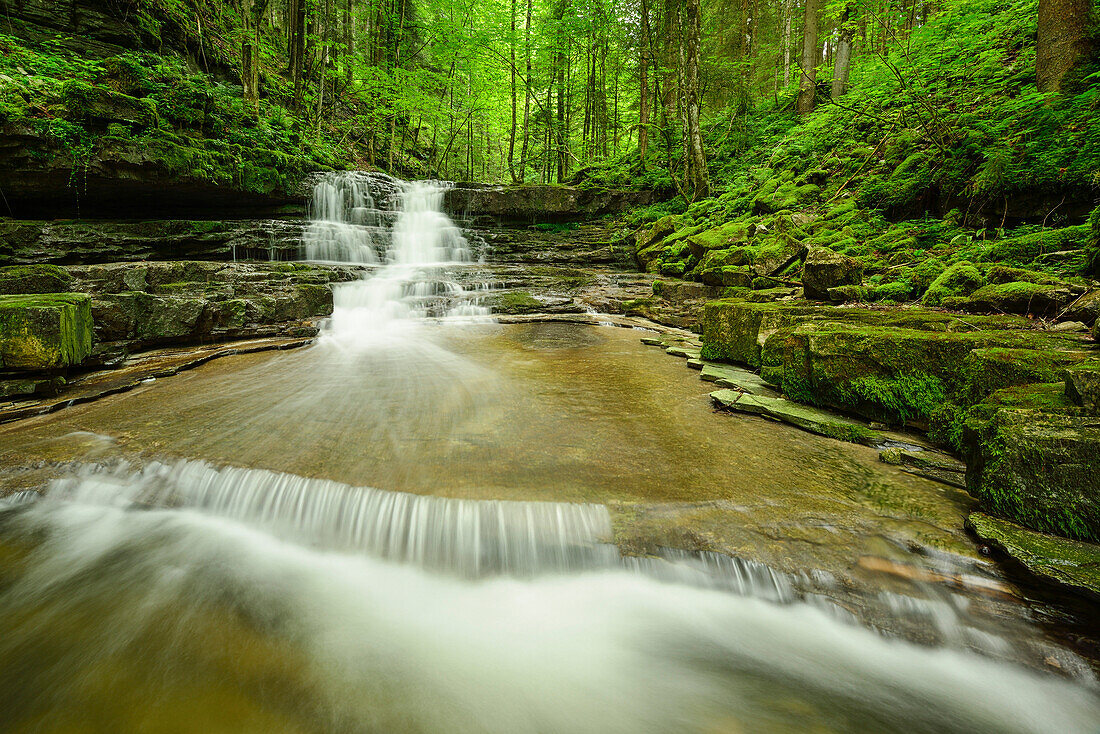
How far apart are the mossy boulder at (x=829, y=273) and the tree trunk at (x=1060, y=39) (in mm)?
3882

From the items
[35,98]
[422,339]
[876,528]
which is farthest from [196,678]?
[35,98]

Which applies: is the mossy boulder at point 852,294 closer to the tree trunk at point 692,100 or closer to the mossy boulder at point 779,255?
the mossy boulder at point 779,255

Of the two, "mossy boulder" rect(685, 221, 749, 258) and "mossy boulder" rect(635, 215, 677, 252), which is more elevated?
"mossy boulder" rect(635, 215, 677, 252)

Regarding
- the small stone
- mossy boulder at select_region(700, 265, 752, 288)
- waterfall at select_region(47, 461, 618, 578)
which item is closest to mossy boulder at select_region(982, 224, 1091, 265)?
mossy boulder at select_region(700, 265, 752, 288)

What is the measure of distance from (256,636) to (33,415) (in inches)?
156

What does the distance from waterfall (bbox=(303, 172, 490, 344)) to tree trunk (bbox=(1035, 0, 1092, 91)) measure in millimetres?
9728

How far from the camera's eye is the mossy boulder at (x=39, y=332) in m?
4.04

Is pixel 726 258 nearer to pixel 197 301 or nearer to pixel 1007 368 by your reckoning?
pixel 1007 368

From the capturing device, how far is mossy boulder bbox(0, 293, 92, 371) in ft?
13.3

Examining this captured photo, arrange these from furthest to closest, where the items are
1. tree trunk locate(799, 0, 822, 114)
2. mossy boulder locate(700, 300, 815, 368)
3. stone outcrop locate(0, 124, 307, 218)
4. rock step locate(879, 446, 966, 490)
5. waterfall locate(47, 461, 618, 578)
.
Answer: tree trunk locate(799, 0, 822, 114), stone outcrop locate(0, 124, 307, 218), mossy boulder locate(700, 300, 815, 368), rock step locate(879, 446, 966, 490), waterfall locate(47, 461, 618, 578)

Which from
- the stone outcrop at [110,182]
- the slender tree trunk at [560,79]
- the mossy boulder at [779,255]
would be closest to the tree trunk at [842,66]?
the mossy boulder at [779,255]

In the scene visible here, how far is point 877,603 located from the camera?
192 cm

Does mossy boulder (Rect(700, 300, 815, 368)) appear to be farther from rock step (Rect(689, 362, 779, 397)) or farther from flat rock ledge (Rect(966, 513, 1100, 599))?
flat rock ledge (Rect(966, 513, 1100, 599))

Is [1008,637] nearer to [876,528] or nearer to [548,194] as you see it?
[876,528]
